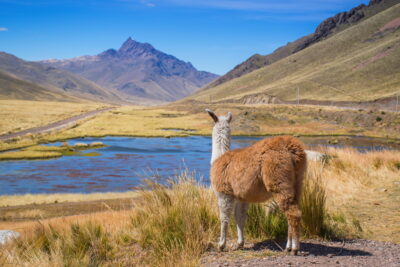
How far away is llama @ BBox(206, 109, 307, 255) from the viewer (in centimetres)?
492

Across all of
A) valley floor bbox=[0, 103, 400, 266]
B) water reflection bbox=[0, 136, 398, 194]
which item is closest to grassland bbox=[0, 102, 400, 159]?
water reflection bbox=[0, 136, 398, 194]

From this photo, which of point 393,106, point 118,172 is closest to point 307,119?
point 393,106

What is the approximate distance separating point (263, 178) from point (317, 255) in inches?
51.3

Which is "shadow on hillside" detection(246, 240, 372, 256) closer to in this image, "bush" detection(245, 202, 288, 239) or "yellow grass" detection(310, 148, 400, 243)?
"bush" detection(245, 202, 288, 239)

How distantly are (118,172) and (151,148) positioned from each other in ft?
47.3

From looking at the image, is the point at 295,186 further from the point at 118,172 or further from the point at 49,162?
the point at 49,162

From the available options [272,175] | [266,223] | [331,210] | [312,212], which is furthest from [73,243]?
[331,210]

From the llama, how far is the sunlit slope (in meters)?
92.1

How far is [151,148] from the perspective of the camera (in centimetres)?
4506

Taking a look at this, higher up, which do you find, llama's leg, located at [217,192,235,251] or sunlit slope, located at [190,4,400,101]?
sunlit slope, located at [190,4,400,101]

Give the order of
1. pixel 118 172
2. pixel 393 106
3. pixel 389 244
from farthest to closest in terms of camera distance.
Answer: pixel 393 106, pixel 118 172, pixel 389 244

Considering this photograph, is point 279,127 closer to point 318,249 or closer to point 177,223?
point 177,223

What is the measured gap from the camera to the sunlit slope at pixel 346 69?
104125 mm

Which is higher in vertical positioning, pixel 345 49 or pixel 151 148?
pixel 345 49
